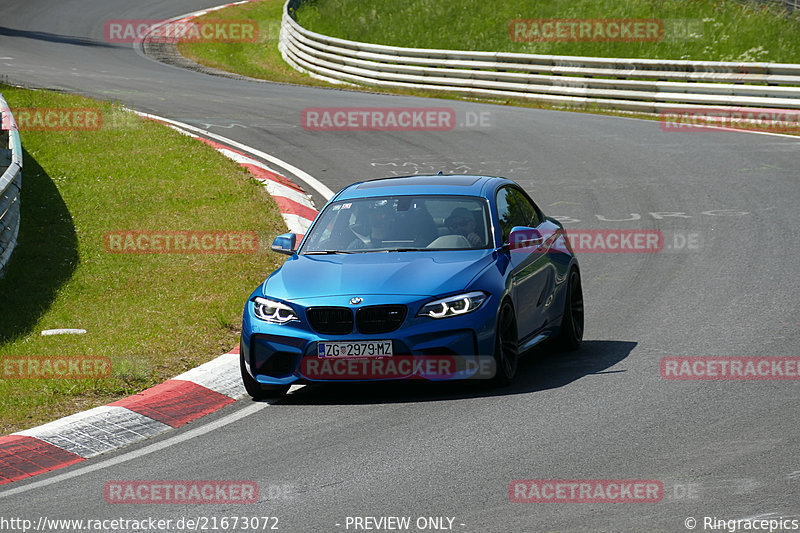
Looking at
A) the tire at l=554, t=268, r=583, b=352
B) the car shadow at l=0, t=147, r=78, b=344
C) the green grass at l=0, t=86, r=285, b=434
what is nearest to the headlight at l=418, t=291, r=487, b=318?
the tire at l=554, t=268, r=583, b=352

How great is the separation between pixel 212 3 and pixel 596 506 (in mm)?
48387

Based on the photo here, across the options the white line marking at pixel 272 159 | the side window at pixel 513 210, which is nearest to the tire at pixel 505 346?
the side window at pixel 513 210

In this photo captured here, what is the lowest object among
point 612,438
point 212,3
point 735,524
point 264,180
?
point 212,3

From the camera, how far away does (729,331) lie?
1016 centimetres

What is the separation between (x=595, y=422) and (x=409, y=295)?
5.35ft

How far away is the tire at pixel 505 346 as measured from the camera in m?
8.61

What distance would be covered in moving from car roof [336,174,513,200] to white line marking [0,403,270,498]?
2.27 metres

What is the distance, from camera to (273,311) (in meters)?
8.73

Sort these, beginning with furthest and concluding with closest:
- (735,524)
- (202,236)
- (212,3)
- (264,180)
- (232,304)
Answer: (212,3) < (264,180) < (202,236) < (232,304) < (735,524)

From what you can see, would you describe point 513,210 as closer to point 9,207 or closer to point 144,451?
point 144,451

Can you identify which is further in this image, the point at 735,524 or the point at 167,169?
the point at 167,169

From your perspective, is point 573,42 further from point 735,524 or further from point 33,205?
point 735,524

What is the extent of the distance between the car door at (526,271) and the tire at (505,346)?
0.21 meters

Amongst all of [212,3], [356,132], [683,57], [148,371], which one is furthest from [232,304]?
[212,3]
